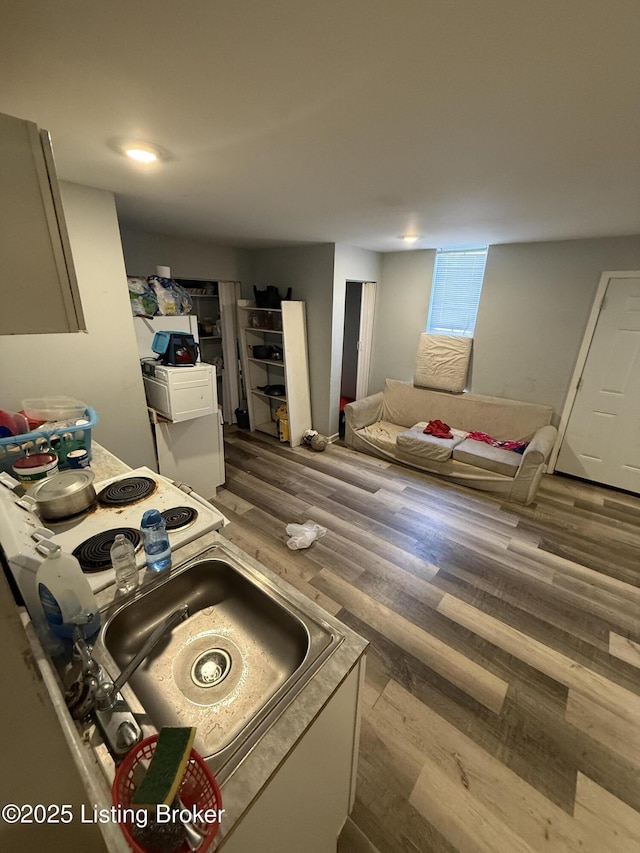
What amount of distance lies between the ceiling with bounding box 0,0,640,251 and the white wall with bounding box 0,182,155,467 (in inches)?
10.2

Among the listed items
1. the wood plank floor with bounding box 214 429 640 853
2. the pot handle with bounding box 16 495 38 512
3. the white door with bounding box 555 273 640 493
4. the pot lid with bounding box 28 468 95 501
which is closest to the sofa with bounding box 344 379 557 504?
the wood plank floor with bounding box 214 429 640 853

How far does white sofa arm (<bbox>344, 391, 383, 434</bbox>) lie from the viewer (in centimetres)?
394

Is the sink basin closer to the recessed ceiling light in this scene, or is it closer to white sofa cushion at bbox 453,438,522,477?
the recessed ceiling light

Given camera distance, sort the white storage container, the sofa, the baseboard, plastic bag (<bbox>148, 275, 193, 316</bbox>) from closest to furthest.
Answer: the baseboard → the white storage container → plastic bag (<bbox>148, 275, 193, 316</bbox>) → the sofa

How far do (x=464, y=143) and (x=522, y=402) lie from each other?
9.74 ft

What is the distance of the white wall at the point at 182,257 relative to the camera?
319cm

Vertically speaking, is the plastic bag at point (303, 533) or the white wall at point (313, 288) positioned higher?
the white wall at point (313, 288)

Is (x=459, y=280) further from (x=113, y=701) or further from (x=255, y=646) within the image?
(x=113, y=701)

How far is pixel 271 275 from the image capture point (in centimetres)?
417

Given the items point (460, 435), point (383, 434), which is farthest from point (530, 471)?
point (383, 434)

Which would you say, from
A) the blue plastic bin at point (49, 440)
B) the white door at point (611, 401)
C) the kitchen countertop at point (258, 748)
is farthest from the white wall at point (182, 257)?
the white door at point (611, 401)

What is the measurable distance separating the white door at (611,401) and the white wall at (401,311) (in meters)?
1.77

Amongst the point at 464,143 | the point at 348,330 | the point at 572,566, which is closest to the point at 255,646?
the point at 464,143

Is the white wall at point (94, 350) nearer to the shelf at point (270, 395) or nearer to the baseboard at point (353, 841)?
the shelf at point (270, 395)
